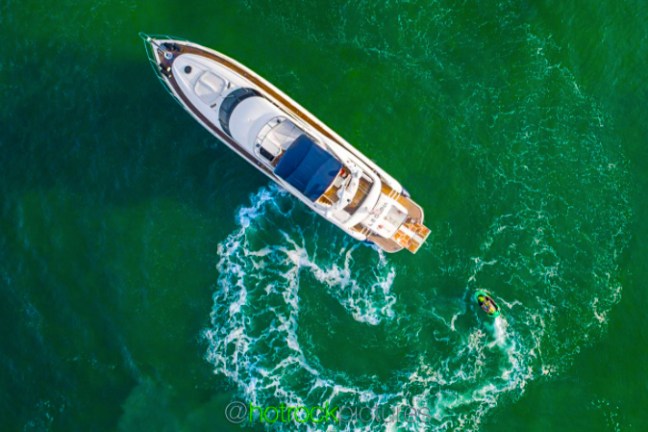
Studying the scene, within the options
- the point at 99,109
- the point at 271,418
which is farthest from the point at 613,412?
the point at 99,109

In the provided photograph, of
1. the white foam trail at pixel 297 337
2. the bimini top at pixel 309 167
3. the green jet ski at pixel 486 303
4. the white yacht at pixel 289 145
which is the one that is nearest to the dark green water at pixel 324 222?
the white foam trail at pixel 297 337

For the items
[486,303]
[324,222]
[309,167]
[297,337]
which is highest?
[309,167]

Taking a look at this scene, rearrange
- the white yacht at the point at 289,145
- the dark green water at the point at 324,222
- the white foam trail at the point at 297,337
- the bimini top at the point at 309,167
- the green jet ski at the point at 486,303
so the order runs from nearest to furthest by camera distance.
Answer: the bimini top at the point at 309,167 → the white yacht at the point at 289,145 → the green jet ski at the point at 486,303 → the dark green water at the point at 324,222 → the white foam trail at the point at 297,337

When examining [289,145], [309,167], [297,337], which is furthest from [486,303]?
[289,145]

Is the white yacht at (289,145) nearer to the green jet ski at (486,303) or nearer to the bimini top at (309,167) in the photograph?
the bimini top at (309,167)

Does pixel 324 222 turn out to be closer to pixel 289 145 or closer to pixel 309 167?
pixel 309 167

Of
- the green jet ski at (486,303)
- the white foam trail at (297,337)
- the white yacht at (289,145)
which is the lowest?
the white foam trail at (297,337)

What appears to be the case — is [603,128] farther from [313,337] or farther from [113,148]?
[113,148]
